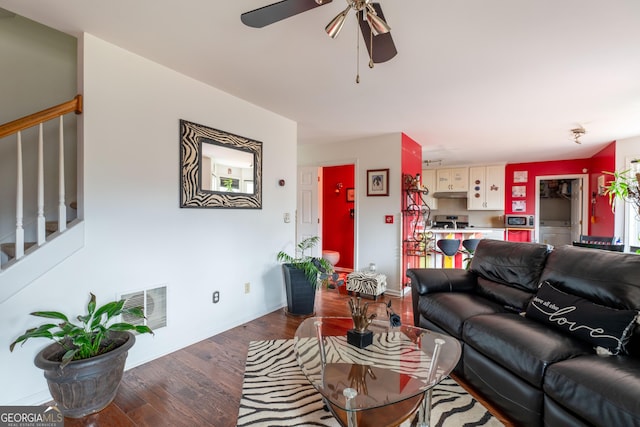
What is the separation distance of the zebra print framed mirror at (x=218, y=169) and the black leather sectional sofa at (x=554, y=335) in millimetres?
2134

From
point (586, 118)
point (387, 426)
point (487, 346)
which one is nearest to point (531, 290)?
point (487, 346)

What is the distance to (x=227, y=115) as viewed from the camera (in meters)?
2.91

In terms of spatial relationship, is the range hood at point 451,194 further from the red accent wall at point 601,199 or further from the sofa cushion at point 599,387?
the sofa cushion at point 599,387

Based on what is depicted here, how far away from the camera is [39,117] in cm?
182

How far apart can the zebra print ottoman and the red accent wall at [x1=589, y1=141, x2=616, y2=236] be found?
4008 millimetres

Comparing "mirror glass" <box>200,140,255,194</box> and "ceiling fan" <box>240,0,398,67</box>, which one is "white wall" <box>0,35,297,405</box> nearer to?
"mirror glass" <box>200,140,255,194</box>

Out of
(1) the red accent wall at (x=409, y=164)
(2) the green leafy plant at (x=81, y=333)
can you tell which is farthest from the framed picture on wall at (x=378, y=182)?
(2) the green leafy plant at (x=81, y=333)

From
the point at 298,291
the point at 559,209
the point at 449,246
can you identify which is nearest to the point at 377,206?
the point at 449,246

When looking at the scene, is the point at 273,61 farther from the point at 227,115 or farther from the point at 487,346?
the point at 487,346

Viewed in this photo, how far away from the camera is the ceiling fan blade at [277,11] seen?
133 centimetres

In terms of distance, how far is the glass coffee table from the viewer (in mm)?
1299

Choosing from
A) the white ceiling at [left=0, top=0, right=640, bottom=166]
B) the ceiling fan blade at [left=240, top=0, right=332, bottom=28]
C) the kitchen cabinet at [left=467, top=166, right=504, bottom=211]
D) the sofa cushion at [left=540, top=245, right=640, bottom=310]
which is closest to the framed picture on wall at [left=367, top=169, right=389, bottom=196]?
the white ceiling at [left=0, top=0, right=640, bottom=166]

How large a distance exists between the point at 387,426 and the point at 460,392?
90cm

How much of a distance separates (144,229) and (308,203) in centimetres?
304
